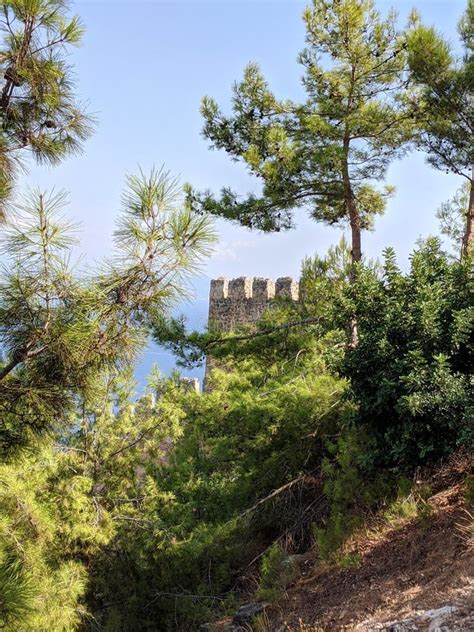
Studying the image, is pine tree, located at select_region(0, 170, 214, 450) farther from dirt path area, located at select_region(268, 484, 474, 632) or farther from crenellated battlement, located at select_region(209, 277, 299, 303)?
crenellated battlement, located at select_region(209, 277, 299, 303)

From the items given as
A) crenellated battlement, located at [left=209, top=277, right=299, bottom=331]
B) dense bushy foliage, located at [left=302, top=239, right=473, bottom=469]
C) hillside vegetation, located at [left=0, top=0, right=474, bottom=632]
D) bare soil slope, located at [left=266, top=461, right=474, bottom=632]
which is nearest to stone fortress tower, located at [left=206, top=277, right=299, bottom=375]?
crenellated battlement, located at [left=209, top=277, right=299, bottom=331]

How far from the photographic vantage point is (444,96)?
9258 mm

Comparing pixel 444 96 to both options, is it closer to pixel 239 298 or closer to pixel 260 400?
pixel 260 400

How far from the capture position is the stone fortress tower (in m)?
15.1

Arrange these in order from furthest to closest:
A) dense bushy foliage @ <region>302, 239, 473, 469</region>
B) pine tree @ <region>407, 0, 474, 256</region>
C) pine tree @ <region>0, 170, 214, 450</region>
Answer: pine tree @ <region>407, 0, 474, 256</region> → dense bushy foliage @ <region>302, 239, 473, 469</region> → pine tree @ <region>0, 170, 214, 450</region>

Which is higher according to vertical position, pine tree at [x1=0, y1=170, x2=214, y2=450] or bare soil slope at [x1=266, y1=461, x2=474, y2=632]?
pine tree at [x1=0, y1=170, x2=214, y2=450]

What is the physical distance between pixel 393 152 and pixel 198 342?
4.24m

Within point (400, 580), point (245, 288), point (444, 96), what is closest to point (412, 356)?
point (400, 580)

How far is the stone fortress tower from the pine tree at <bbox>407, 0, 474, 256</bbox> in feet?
18.7

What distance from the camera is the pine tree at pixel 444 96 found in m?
8.93

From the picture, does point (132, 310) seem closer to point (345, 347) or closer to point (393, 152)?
point (345, 347)

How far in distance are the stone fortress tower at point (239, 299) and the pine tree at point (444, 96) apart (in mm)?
5710

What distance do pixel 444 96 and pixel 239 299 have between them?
24.4 ft

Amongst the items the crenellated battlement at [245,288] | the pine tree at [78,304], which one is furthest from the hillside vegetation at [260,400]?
the crenellated battlement at [245,288]
